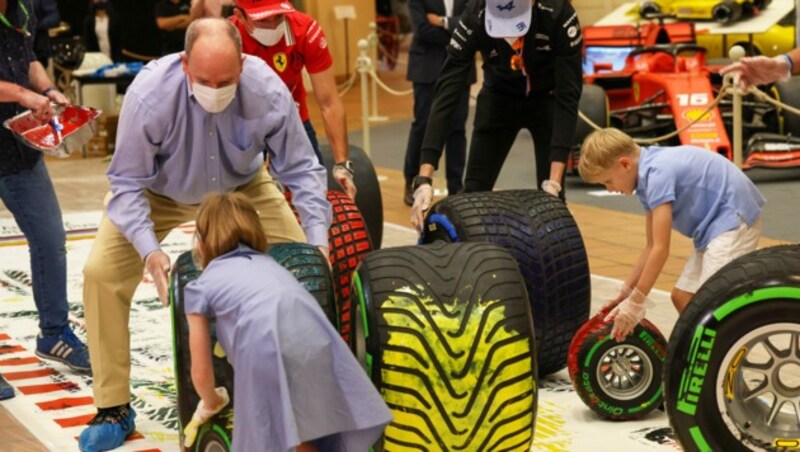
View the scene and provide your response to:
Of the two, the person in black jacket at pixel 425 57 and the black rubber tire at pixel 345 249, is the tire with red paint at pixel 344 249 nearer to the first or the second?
the black rubber tire at pixel 345 249

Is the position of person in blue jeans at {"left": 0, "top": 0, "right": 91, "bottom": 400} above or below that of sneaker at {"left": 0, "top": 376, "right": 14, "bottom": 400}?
above

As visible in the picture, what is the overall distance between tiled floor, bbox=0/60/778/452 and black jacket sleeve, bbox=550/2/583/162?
1555mm

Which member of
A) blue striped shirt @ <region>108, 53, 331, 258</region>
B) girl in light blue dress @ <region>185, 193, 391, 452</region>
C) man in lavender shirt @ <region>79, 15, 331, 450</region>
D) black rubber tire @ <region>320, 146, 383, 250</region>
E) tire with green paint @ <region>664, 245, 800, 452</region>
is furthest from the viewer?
black rubber tire @ <region>320, 146, 383, 250</region>

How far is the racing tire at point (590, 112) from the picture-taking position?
11180 mm

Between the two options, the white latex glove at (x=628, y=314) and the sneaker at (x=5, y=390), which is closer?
the white latex glove at (x=628, y=314)

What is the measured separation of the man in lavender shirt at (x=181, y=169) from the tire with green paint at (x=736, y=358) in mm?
1282

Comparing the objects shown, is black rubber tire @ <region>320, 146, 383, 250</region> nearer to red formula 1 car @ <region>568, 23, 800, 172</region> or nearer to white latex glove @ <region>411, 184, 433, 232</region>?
white latex glove @ <region>411, 184, 433, 232</region>

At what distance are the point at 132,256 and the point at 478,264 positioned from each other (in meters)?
1.33

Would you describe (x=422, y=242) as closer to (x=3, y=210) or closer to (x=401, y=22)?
(x=3, y=210)

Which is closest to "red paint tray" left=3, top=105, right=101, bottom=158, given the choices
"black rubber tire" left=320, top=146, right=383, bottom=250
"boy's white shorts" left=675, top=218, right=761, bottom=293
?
"black rubber tire" left=320, top=146, right=383, bottom=250

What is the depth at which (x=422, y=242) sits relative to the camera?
594 centimetres

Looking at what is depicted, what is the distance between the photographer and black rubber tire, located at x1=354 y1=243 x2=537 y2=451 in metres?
4.23

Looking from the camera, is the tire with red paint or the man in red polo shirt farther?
the man in red polo shirt

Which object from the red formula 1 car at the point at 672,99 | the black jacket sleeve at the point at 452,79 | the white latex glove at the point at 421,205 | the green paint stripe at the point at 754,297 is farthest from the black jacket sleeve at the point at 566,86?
the red formula 1 car at the point at 672,99
